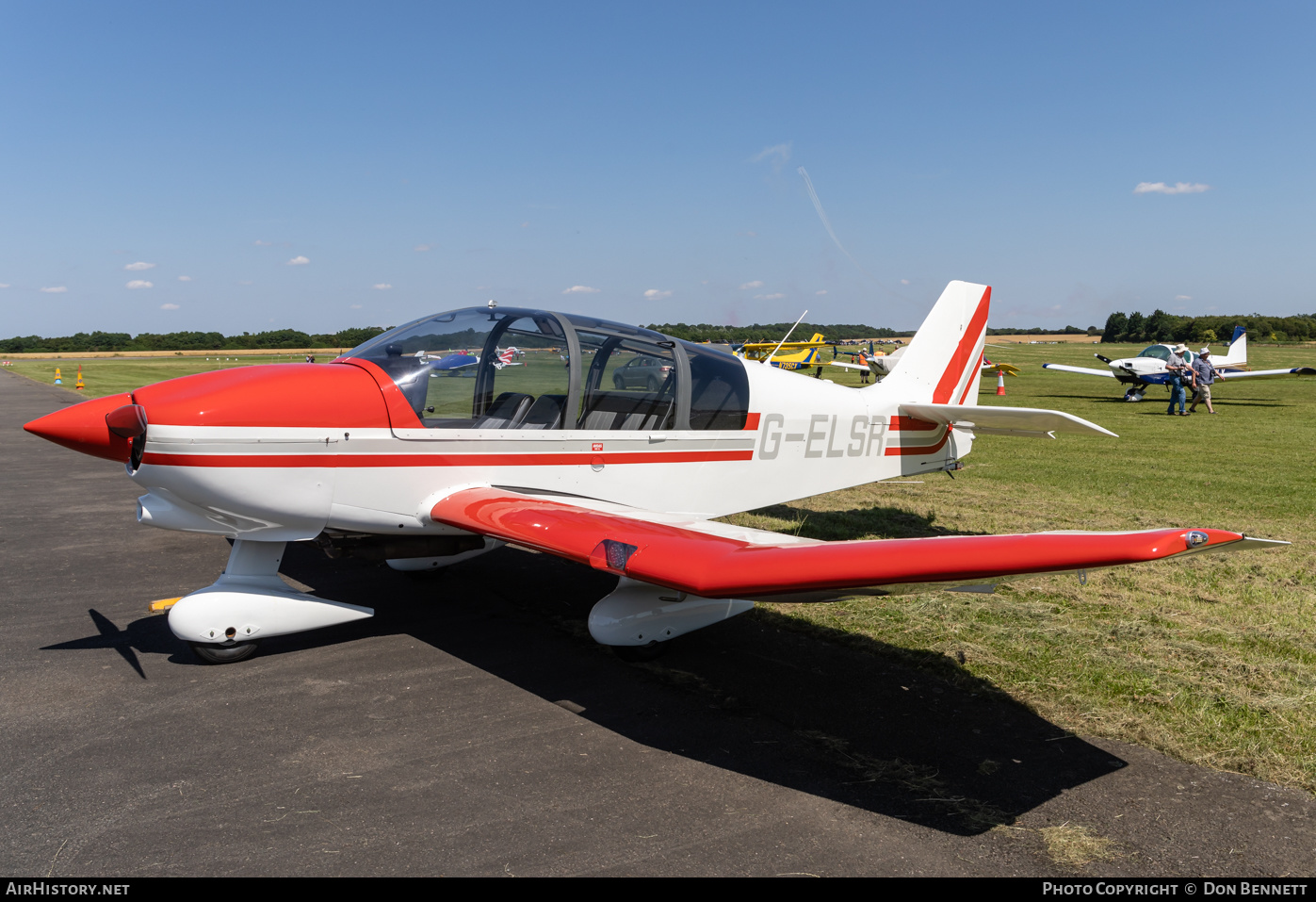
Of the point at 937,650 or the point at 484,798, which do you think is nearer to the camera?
the point at 484,798

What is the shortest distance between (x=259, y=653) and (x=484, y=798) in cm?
229

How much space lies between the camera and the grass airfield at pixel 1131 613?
12.6 ft

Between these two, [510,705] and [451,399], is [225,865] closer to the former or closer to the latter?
[510,705]

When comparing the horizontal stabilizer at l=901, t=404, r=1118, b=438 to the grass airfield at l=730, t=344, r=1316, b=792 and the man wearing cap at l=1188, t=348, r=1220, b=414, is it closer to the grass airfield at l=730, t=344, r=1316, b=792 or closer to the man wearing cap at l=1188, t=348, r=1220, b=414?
the grass airfield at l=730, t=344, r=1316, b=792

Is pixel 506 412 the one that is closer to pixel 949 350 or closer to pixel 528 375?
pixel 528 375

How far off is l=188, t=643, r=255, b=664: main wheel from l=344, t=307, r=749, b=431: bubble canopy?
5.42 ft

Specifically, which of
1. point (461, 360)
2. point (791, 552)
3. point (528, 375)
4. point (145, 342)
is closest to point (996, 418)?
point (528, 375)

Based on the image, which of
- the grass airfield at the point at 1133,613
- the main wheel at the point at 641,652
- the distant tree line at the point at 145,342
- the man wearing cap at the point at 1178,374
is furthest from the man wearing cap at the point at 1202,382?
the distant tree line at the point at 145,342

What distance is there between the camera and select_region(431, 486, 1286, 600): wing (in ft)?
9.25

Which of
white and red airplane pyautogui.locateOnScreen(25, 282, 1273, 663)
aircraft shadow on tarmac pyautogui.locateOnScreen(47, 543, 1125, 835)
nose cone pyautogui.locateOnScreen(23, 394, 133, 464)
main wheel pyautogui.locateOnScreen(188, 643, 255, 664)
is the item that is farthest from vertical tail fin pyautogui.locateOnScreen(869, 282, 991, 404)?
nose cone pyautogui.locateOnScreen(23, 394, 133, 464)

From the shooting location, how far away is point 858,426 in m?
6.57

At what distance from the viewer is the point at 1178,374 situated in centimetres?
1948

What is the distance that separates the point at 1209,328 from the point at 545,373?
10289 cm
